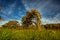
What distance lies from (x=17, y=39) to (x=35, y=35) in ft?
1.67

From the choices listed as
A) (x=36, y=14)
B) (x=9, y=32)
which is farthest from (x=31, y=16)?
(x=9, y=32)

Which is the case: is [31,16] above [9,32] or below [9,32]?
above

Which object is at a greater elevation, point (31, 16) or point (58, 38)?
point (31, 16)

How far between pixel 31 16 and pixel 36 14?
0.55m

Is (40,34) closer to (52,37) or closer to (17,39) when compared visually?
(52,37)

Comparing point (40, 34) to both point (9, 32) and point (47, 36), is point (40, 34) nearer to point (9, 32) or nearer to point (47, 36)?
point (47, 36)

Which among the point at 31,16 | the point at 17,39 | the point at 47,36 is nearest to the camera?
the point at 17,39

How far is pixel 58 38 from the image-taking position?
14.0ft

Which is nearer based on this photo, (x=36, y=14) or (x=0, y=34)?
(x=0, y=34)

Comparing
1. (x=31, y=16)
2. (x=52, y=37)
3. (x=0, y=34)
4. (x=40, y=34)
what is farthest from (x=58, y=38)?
(x=31, y=16)

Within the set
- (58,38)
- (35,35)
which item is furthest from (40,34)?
(58,38)

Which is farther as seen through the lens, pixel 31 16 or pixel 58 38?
pixel 31 16

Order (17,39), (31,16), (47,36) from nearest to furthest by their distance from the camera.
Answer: (17,39) → (47,36) → (31,16)

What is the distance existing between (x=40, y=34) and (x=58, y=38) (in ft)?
1.64
